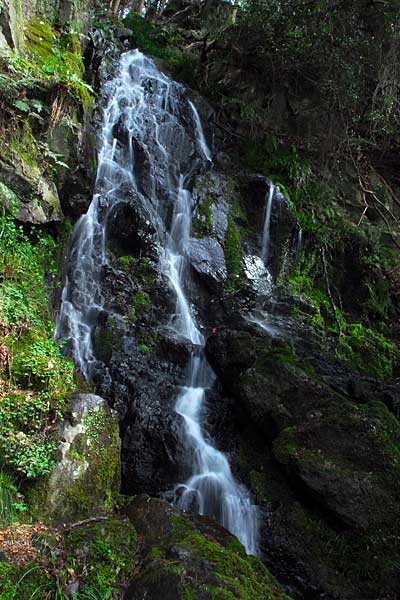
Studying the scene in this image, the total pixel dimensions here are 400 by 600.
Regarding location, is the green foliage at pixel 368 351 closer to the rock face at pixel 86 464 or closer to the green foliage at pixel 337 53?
the green foliage at pixel 337 53

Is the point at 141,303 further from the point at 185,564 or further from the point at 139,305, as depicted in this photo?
the point at 185,564

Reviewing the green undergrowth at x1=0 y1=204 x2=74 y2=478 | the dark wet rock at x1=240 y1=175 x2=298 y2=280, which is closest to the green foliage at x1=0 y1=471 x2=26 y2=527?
the green undergrowth at x1=0 y1=204 x2=74 y2=478

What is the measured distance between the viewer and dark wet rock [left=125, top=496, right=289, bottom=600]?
3002 mm

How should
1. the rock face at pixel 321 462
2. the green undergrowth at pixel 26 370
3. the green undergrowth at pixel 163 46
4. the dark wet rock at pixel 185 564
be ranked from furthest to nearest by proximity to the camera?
the green undergrowth at pixel 163 46 < the rock face at pixel 321 462 < the green undergrowth at pixel 26 370 < the dark wet rock at pixel 185 564

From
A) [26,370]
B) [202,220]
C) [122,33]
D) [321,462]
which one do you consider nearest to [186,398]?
[321,462]

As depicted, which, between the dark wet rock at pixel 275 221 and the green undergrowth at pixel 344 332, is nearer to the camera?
the green undergrowth at pixel 344 332

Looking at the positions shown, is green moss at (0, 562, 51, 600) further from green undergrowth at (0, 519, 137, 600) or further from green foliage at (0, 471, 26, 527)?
green foliage at (0, 471, 26, 527)

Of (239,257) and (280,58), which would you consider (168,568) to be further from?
(280,58)

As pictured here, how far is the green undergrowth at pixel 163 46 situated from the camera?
1384cm

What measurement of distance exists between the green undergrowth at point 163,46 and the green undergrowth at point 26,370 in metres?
10.6

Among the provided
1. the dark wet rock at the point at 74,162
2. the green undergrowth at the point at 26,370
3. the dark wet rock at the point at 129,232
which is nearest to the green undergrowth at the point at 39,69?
the dark wet rock at the point at 74,162

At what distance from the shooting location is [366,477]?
5160 mm

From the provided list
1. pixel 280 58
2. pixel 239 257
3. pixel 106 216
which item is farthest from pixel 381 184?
pixel 106 216

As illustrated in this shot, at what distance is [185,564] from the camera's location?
324 centimetres
